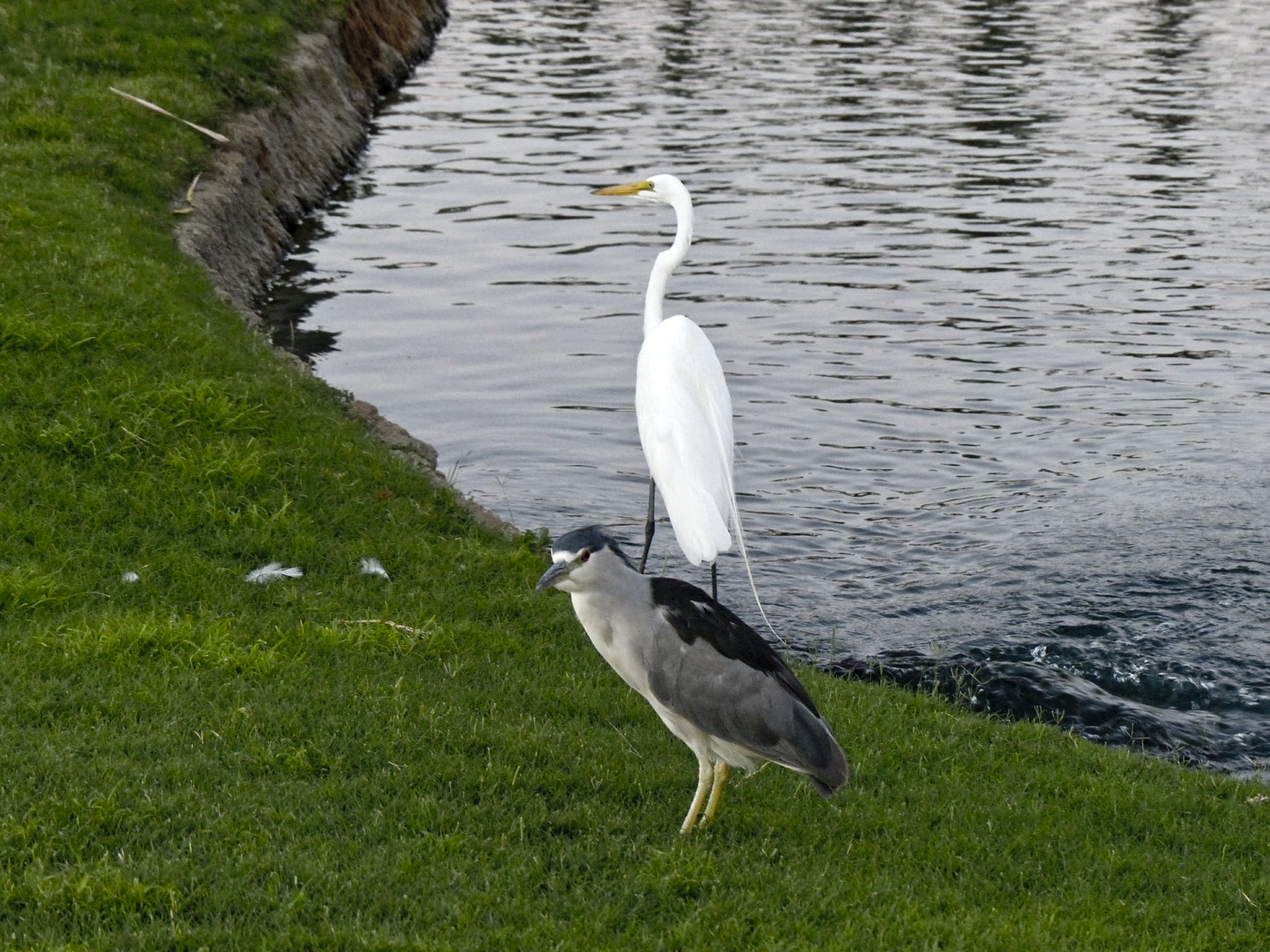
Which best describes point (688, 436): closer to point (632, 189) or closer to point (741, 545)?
point (741, 545)

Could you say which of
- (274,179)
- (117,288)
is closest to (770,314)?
(274,179)

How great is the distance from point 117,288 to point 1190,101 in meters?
22.2

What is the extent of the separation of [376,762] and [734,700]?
68.4 inches

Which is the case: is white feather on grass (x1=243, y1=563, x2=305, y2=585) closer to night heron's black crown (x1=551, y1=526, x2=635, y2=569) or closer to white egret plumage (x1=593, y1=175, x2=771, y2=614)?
white egret plumage (x1=593, y1=175, x2=771, y2=614)

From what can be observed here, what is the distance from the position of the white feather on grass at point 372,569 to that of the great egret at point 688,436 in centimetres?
159

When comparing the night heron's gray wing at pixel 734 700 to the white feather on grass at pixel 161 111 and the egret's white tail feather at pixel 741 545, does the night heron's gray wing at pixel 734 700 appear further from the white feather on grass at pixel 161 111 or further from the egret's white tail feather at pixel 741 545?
the white feather on grass at pixel 161 111

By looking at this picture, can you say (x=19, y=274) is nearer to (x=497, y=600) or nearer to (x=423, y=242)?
(x=497, y=600)

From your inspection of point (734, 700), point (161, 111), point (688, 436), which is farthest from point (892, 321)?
point (734, 700)

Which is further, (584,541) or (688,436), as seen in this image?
(688,436)

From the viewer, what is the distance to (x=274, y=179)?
19688mm

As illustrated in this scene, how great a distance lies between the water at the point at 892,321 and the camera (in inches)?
441

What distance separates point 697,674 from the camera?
251 inches

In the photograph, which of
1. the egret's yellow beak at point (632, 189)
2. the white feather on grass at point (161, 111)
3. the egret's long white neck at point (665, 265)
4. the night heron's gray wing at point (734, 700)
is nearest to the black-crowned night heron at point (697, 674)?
the night heron's gray wing at point (734, 700)

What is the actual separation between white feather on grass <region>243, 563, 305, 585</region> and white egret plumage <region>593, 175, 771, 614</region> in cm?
210
